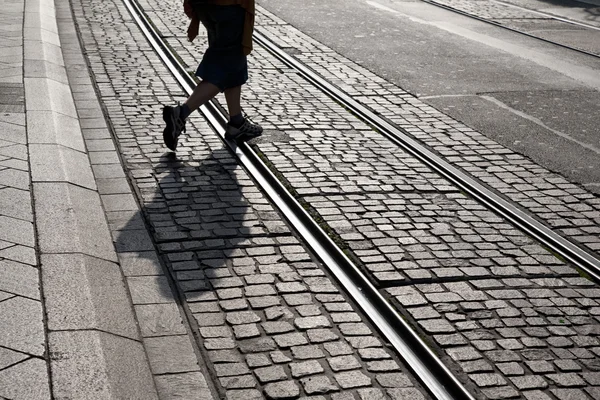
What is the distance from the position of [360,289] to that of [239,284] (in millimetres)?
656

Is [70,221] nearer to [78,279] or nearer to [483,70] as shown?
[78,279]

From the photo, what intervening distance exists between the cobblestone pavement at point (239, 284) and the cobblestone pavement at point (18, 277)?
21.2 inches

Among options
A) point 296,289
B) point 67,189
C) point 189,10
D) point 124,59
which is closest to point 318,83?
point 124,59

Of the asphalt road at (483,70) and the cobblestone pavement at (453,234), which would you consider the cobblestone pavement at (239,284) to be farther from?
the asphalt road at (483,70)

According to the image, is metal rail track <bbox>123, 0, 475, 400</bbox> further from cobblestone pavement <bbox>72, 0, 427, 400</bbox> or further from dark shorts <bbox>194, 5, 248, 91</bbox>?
dark shorts <bbox>194, 5, 248, 91</bbox>

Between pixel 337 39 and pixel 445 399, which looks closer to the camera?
pixel 445 399

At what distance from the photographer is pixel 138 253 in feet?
17.6

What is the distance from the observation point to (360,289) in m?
5.07

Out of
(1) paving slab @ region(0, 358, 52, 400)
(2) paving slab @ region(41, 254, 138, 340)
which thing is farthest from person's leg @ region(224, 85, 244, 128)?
(1) paving slab @ region(0, 358, 52, 400)

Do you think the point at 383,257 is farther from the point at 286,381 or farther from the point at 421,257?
the point at 286,381

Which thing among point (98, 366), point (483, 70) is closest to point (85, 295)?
Answer: point (98, 366)

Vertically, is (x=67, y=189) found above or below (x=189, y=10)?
below

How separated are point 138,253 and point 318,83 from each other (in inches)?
205

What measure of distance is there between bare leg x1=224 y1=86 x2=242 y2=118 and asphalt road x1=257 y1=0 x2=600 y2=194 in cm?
240
